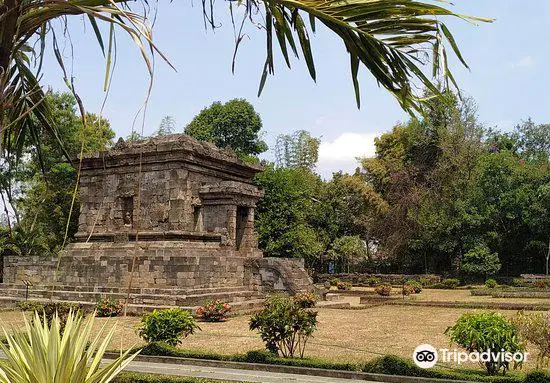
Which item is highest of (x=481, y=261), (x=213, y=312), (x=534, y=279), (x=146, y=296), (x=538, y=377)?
(x=481, y=261)

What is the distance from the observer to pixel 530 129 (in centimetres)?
5091

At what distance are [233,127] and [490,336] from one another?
36263 millimetres

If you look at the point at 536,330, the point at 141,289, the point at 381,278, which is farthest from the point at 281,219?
the point at 536,330

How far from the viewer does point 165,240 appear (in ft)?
64.0

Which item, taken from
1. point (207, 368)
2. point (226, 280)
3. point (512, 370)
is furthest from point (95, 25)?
point (226, 280)

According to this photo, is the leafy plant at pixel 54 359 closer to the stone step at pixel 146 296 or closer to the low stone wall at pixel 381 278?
the stone step at pixel 146 296

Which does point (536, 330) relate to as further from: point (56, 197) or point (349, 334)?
point (56, 197)

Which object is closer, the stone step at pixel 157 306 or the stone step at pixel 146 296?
the stone step at pixel 157 306

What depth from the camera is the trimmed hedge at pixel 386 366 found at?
763 cm

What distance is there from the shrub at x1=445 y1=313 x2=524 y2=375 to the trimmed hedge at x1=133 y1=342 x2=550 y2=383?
245 mm

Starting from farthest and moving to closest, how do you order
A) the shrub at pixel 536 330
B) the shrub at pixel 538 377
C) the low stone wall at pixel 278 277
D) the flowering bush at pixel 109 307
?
1. the low stone wall at pixel 278 277
2. the flowering bush at pixel 109 307
3. the shrub at pixel 536 330
4. the shrub at pixel 538 377

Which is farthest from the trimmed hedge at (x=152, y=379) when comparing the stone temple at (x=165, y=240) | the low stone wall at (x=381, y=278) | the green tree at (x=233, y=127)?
the green tree at (x=233, y=127)

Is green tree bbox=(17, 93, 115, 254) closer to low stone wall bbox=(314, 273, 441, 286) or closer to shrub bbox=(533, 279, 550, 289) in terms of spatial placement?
low stone wall bbox=(314, 273, 441, 286)

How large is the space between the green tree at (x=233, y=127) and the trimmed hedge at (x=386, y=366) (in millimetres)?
33307
